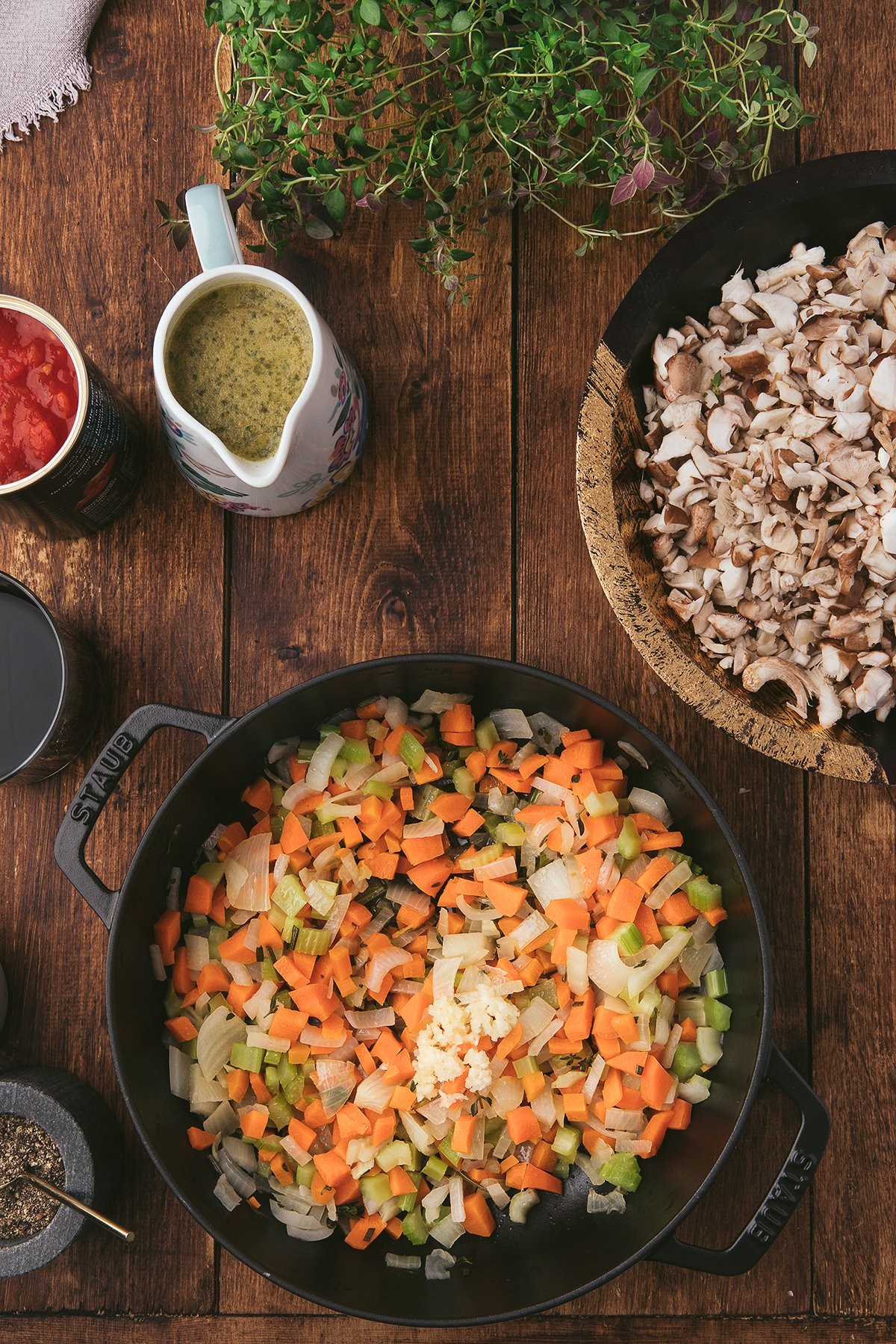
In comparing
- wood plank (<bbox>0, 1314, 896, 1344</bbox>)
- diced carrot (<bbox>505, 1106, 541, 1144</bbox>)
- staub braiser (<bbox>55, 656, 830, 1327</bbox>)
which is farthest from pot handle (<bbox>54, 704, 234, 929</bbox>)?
wood plank (<bbox>0, 1314, 896, 1344</bbox>)

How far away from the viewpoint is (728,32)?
55.0 inches

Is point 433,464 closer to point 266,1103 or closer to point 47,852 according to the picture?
point 47,852

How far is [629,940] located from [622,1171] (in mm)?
308

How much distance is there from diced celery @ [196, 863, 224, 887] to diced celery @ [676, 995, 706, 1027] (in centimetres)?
65

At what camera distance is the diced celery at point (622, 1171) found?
1362mm

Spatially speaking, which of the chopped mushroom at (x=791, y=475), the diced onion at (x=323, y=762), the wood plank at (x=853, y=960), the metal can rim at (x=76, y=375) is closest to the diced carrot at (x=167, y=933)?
the diced onion at (x=323, y=762)

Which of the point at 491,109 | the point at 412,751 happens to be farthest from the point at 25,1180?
the point at 491,109

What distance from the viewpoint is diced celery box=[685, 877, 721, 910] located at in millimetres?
1383

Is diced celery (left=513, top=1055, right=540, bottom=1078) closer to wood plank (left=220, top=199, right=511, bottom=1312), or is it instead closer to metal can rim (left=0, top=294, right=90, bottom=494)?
wood plank (left=220, top=199, right=511, bottom=1312)

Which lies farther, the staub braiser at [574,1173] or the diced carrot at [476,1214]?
the diced carrot at [476,1214]

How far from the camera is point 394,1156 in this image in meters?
1.36

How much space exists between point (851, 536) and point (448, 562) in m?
0.55

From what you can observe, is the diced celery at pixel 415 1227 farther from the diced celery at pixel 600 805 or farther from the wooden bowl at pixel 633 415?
the wooden bowl at pixel 633 415

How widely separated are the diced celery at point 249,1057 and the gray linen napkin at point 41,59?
136 centimetres
